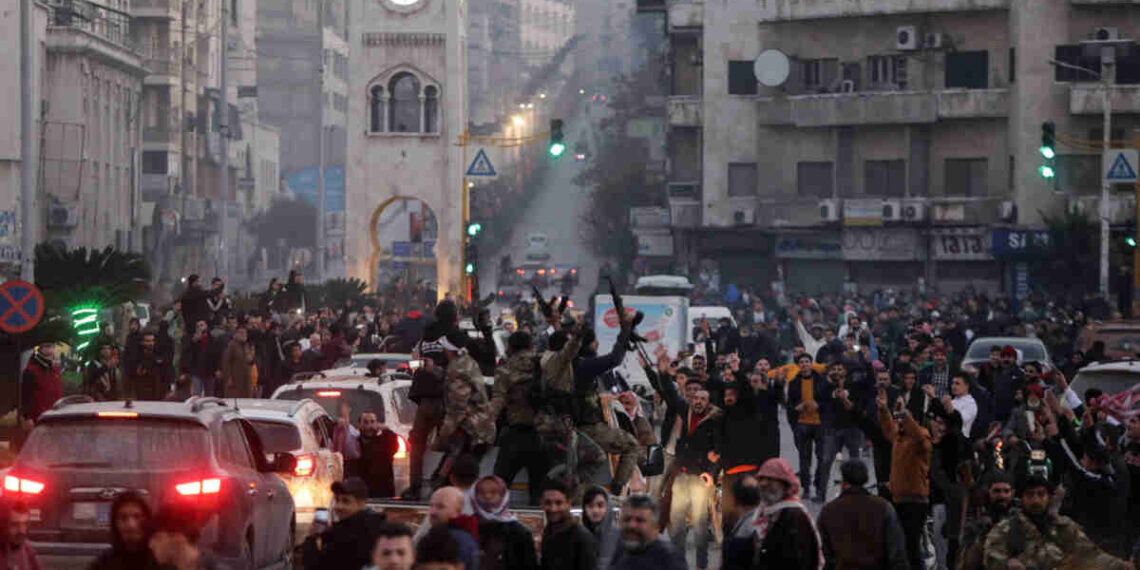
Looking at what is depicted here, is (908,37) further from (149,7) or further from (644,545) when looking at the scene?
(644,545)

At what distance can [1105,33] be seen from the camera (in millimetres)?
61562

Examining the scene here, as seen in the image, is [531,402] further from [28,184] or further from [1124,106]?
[1124,106]

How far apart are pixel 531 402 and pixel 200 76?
8068cm

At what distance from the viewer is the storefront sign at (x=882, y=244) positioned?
66.7 meters

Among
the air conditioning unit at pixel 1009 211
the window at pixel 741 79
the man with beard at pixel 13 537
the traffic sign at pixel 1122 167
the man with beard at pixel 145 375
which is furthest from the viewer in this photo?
the window at pixel 741 79

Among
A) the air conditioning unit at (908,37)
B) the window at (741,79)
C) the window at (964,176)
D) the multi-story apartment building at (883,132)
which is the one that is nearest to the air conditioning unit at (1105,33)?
the multi-story apartment building at (883,132)

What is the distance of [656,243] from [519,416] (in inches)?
2369

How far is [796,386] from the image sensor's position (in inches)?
913

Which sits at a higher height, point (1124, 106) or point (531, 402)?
point (1124, 106)

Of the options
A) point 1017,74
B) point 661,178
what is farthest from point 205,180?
point 1017,74

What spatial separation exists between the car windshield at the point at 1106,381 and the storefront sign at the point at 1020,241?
130 ft

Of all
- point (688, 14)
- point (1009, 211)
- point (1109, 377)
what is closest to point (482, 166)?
point (1009, 211)

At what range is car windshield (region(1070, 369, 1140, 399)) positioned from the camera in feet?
71.2

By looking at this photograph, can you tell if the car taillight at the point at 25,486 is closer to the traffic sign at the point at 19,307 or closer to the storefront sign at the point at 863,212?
the traffic sign at the point at 19,307
